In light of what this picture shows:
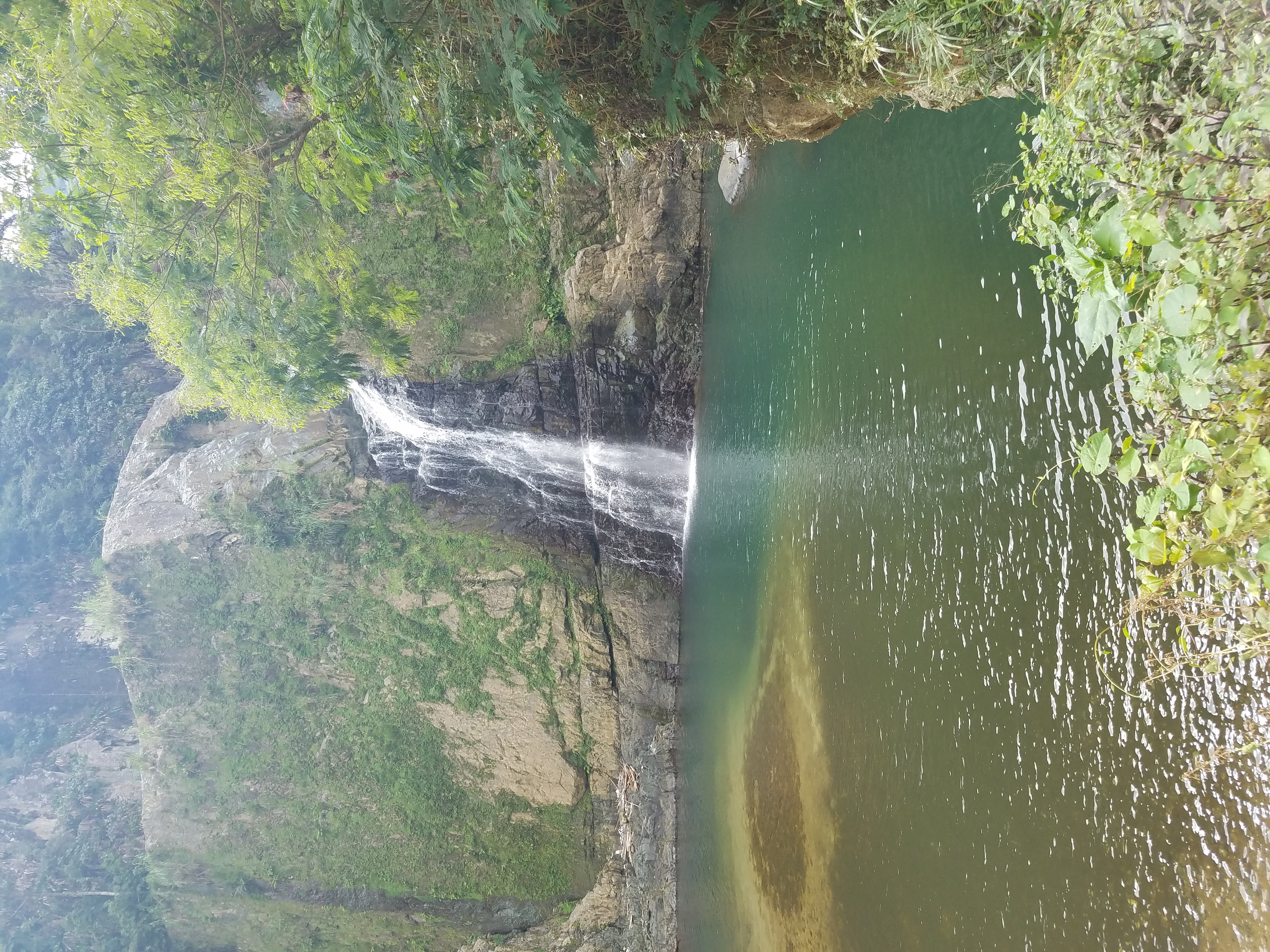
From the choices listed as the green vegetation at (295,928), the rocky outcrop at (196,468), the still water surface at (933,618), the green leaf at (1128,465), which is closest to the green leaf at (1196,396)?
the green leaf at (1128,465)

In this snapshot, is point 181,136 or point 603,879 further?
point 603,879

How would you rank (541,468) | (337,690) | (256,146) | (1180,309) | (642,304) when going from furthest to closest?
1. (337,690)
2. (541,468)
3. (642,304)
4. (256,146)
5. (1180,309)

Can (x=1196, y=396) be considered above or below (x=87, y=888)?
above

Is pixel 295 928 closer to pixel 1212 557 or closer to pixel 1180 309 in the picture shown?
pixel 1212 557

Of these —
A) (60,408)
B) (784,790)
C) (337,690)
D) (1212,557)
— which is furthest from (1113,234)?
(60,408)

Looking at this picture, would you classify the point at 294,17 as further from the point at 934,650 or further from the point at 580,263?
the point at 934,650

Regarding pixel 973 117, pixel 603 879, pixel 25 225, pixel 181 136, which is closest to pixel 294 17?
pixel 181 136

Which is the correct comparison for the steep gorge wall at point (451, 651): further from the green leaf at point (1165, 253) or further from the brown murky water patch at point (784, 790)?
the green leaf at point (1165, 253)
